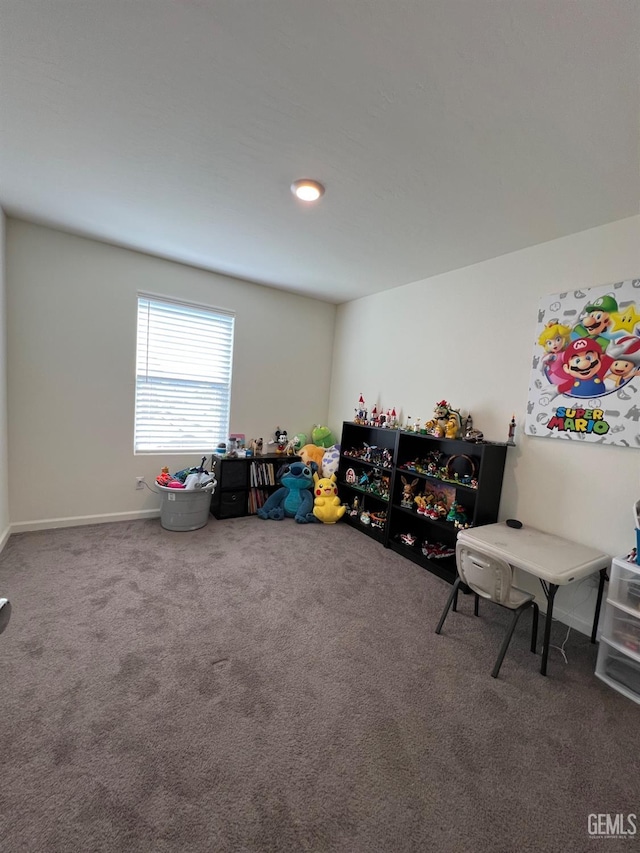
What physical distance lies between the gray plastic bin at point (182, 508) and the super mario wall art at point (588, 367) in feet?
9.68

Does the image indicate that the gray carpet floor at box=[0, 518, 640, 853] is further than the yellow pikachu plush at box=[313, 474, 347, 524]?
No

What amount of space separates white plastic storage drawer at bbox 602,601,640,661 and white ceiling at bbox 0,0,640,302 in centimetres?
225

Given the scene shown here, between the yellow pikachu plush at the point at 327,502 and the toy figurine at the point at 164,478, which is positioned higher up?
the toy figurine at the point at 164,478

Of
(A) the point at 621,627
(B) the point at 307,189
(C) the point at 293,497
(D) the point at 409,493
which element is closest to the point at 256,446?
(C) the point at 293,497

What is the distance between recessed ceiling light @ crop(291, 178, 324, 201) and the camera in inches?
82.2

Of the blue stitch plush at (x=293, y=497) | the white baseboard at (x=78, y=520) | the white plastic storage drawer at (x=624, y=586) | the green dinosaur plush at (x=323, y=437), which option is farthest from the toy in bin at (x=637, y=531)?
the white baseboard at (x=78, y=520)

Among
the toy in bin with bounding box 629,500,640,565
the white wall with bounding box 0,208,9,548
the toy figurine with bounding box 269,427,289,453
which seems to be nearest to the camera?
the toy in bin with bounding box 629,500,640,565

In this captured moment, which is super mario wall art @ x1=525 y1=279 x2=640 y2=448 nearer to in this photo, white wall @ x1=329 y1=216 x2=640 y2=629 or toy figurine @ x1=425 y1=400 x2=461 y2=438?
white wall @ x1=329 y1=216 x2=640 y2=629

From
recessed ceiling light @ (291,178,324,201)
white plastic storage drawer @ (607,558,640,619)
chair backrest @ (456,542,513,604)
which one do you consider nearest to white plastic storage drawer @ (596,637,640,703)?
white plastic storage drawer @ (607,558,640,619)

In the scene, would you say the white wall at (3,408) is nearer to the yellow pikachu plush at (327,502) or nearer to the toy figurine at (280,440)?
the toy figurine at (280,440)

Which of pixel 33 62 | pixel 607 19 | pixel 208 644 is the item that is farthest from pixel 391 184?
pixel 208 644

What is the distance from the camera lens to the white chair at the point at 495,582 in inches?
72.6

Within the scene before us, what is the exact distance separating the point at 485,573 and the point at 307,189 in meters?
2.43

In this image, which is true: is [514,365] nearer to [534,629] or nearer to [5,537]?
[534,629]
